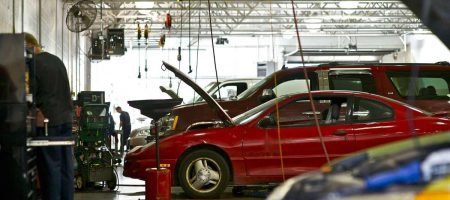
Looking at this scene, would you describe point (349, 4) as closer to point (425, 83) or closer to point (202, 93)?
point (425, 83)

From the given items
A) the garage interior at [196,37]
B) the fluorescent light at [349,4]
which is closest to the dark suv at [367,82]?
the garage interior at [196,37]

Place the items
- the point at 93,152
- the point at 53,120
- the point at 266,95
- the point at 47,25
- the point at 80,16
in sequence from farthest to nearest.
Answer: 1. the point at 47,25
2. the point at 80,16
3. the point at 93,152
4. the point at 266,95
5. the point at 53,120

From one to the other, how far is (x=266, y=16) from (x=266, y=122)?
608 inches

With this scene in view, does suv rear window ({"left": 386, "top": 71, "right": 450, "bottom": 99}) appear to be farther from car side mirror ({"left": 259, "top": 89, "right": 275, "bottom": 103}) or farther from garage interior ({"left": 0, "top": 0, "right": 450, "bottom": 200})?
car side mirror ({"left": 259, "top": 89, "right": 275, "bottom": 103})

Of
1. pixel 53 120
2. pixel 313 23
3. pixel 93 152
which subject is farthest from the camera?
pixel 313 23

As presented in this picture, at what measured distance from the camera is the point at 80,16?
12.4 m

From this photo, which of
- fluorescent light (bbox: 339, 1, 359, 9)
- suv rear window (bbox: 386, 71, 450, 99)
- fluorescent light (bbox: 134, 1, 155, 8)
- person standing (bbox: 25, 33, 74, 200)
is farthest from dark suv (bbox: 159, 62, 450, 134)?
fluorescent light (bbox: 134, 1, 155, 8)

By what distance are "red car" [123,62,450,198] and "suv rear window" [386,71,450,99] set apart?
73.8 inches

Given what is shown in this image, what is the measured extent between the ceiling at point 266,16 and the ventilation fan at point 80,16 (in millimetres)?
6214

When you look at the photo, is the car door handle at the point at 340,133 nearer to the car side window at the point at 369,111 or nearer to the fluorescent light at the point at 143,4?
the car side window at the point at 369,111

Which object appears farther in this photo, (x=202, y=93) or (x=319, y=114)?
(x=319, y=114)

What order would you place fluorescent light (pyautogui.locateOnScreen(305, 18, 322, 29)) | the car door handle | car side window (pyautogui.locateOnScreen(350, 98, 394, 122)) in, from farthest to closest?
fluorescent light (pyautogui.locateOnScreen(305, 18, 322, 29)) → car side window (pyautogui.locateOnScreen(350, 98, 394, 122)) → the car door handle

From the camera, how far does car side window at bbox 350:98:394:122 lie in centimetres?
715

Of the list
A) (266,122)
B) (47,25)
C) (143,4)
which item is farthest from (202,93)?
(143,4)
